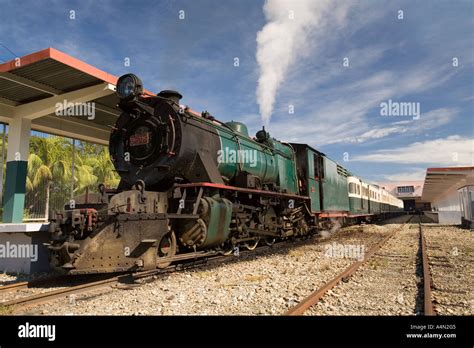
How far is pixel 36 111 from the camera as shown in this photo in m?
12.1

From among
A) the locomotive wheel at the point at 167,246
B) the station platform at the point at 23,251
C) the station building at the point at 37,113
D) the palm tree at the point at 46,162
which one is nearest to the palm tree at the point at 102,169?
the palm tree at the point at 46,162

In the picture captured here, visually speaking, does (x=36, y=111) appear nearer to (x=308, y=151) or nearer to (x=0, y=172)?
(x=0, y=172)

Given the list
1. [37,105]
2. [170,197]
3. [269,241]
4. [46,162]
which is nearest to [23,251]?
[170,197]

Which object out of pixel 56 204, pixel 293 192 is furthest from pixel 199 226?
pixel 56 204

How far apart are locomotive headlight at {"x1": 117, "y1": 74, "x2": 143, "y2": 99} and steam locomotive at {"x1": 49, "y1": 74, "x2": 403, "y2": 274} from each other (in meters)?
0.02

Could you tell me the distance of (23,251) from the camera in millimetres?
7625

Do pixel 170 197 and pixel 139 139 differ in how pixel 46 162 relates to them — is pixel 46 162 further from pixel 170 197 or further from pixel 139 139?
pixel 170 197

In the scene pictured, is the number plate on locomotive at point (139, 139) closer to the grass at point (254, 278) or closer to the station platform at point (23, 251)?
the station platform at point (23, 251)

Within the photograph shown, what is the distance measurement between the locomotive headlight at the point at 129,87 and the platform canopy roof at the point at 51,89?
3194 mm

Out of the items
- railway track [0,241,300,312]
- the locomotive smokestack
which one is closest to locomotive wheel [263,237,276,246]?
railway track [0,241,300,312]

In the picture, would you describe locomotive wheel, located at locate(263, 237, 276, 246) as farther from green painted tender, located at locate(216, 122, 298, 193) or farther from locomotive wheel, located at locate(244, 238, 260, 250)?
green painted tender, located at locate(216, 122, 298, 193)

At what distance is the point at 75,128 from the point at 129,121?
8202 mm

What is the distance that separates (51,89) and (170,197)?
739cm
